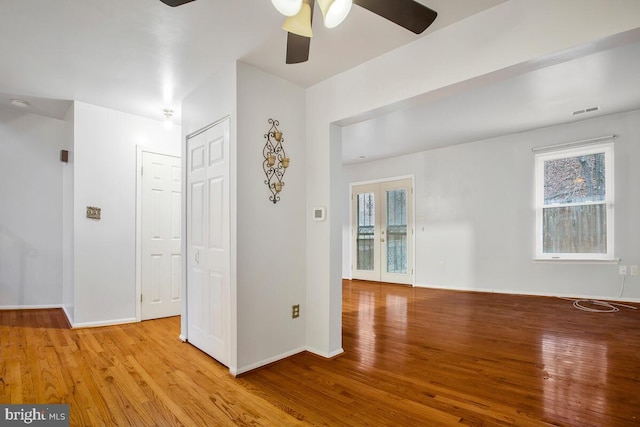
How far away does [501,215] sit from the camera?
5.54 meters

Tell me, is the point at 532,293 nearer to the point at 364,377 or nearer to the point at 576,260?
the point at 576,260

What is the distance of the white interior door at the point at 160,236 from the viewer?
4.12 metres

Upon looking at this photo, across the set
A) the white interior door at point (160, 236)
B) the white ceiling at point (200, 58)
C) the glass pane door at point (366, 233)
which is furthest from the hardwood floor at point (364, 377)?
the glass pane door at point (366, 233)

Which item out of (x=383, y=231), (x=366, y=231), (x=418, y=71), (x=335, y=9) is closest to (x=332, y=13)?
(x=335, y=9)

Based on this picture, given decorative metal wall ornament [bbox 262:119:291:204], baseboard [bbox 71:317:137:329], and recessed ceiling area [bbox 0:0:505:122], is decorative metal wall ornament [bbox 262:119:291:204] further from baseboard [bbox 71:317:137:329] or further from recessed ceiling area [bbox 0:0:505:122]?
baseboard [bbox 71:317:137:329]

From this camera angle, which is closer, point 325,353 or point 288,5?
point 288,5

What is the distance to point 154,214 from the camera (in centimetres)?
423

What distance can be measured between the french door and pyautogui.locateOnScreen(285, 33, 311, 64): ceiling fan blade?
16.9ft

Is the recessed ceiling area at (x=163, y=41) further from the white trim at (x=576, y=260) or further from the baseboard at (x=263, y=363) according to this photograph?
the white trim at (x=576, y=260)

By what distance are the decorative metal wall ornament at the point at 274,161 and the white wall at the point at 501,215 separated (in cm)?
424

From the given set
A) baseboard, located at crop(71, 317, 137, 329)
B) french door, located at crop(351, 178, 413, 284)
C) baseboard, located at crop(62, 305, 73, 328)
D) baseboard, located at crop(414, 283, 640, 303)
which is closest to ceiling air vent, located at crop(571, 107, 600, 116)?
baseboard, located at crop(414, 283, 640, 303)

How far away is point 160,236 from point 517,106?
4944mm

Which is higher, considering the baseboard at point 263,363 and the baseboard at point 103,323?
the baseboard at point 263,363

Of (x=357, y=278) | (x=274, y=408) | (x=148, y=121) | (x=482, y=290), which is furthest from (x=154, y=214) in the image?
(x=482, y=290)
